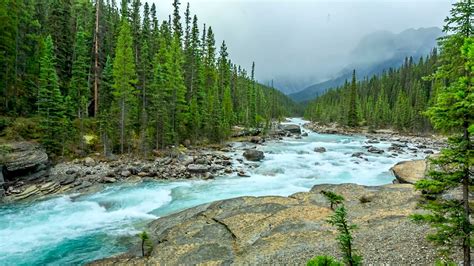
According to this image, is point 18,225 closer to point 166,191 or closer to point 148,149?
point 166,191

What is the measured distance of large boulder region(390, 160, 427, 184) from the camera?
20769 mm

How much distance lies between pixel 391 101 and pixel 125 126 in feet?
402

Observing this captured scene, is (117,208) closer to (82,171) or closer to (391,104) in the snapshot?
(82,171)

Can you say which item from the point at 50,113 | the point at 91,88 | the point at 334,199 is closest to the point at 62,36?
the point at 91,88

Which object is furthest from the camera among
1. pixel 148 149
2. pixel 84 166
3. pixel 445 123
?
pixel 148 149

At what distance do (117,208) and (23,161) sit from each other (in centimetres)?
935

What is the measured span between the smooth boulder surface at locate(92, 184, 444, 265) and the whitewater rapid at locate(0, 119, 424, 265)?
106 inches

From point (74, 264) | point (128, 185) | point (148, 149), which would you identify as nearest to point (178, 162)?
point (148, 149)

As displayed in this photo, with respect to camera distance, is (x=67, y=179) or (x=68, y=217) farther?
(x=67, y=179)

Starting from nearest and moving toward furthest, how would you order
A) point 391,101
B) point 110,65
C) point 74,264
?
point 74,264 → point 110,65 → point 391,101

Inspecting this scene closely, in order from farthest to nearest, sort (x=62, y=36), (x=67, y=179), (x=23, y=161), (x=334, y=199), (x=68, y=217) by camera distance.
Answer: (x=62, y=36), (x=67, y=179), (x=23, y=161), (x=68, y=217), (x=334, y=199)

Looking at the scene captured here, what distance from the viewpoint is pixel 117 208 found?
67.4ft

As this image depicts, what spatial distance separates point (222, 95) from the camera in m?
69.8

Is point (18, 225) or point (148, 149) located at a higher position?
point (148, 149)
